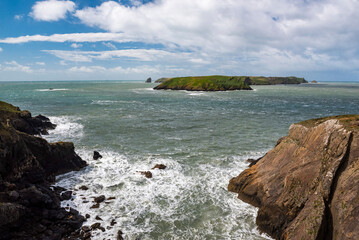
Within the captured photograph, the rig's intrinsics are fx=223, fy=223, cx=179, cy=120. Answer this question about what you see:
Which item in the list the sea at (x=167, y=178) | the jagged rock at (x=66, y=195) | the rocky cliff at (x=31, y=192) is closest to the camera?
the rocky cliff at (x=31, y=192)

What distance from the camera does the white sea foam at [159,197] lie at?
17141 millimetres

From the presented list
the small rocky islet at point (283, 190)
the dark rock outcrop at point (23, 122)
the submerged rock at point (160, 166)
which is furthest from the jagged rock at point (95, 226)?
the dark rock outcrop at point (23, 122)

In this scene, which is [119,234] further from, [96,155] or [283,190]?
[96,155]

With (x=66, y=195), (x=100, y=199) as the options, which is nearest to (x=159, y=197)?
(x=100, y=199)

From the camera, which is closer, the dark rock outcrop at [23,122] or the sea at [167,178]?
the sea at [167,178]

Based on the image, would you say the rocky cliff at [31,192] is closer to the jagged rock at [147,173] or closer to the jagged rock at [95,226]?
the jagged rock at [95,226]

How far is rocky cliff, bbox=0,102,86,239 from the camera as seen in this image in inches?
583

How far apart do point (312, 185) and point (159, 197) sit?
12.9 meters

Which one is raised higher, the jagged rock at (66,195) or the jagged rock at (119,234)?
the jagged rock at (66,195)

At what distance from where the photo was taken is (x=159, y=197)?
2139 cm

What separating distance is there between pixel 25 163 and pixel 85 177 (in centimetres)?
629

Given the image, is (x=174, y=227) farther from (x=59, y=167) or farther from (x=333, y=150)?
(x=59, y=167)

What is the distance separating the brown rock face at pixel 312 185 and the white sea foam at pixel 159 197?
202 cm

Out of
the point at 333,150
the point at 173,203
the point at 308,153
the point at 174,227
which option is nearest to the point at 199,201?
the point at 173,203
